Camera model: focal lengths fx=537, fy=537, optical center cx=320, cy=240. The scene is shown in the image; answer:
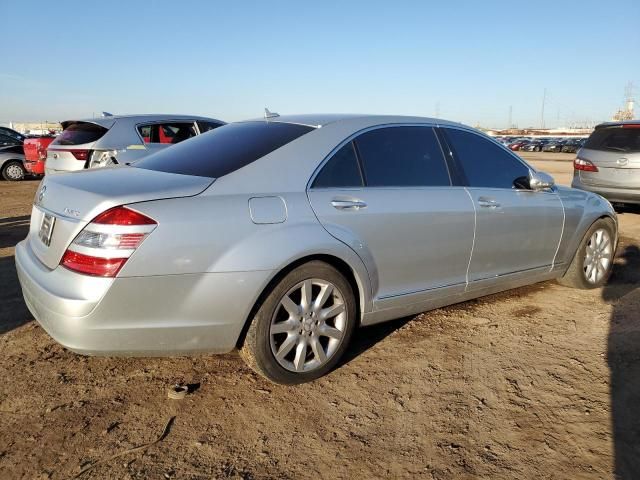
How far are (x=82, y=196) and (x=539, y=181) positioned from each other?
3393 millimetres

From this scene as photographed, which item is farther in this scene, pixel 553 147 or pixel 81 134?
pixel 553 147

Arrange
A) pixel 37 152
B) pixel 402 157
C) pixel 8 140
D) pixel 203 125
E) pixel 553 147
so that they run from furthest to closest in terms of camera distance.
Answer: pixel 553 147 → pixel 8 140 → pixel 37 152 → pixel 203 125 → pixel 402 157

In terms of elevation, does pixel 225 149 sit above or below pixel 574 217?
above

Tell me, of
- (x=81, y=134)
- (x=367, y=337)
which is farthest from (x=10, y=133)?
(x=367, y=337)

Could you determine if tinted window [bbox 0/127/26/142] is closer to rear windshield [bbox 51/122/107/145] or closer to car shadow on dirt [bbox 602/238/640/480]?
rear windshield [bbox 51/122/107/145]

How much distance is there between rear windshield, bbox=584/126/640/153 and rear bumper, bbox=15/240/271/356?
7594 millimetres

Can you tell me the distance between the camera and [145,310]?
8.54ft

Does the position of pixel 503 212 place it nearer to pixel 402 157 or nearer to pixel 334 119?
pixel 402 157

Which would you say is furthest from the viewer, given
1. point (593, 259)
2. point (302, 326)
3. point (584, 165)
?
point (584, 165)

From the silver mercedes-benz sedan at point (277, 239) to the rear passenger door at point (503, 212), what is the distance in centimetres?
1

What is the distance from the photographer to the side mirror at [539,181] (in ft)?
14.2

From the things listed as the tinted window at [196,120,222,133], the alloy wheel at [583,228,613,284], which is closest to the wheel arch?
the alloy wheel at [583,228,613,284]

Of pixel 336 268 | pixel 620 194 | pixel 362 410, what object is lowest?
pixel 362 410

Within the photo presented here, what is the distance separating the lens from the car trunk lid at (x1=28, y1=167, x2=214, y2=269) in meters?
2.60
